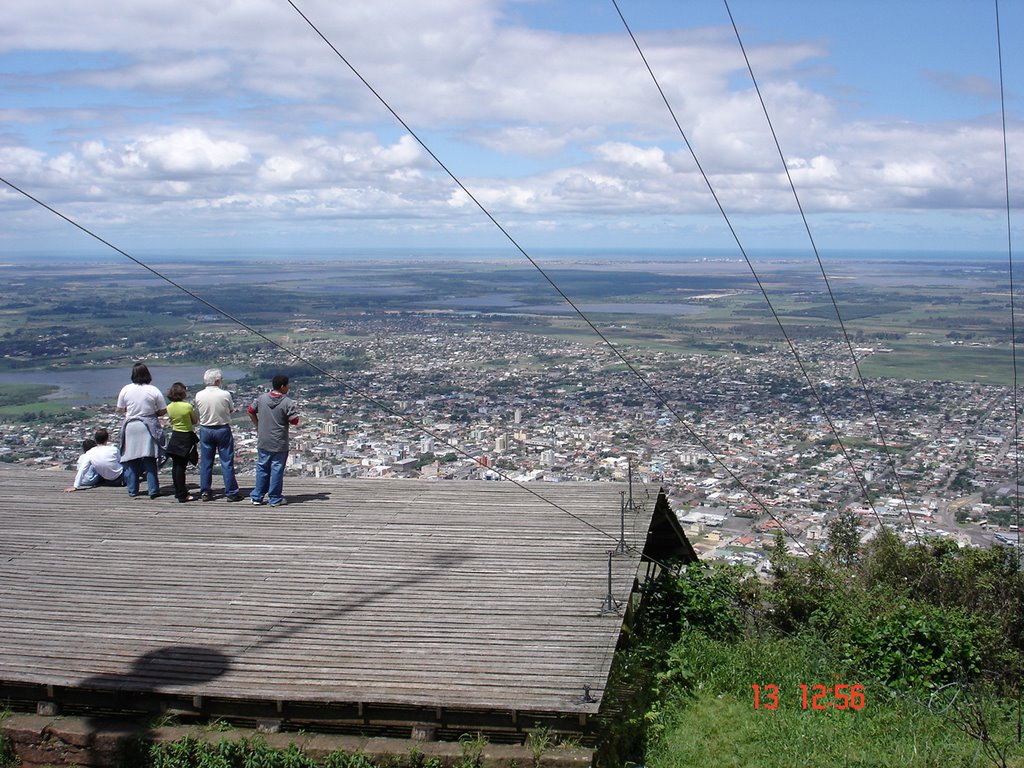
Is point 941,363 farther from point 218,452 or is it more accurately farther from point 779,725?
point 779,725

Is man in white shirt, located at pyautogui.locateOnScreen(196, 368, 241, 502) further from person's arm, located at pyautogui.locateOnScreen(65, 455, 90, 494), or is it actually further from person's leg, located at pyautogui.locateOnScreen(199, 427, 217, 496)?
person's arm, located at pyautogui.locateOnScreen(65, 455, 90, 494)

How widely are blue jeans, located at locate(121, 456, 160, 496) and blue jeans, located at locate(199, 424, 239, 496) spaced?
1.52ft

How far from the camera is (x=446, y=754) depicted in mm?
5312

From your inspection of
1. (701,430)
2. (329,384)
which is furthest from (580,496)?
(329,384)

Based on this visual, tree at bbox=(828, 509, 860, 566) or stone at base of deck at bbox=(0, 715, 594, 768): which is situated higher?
stone at base of deck at bbox=(0, 715, 594, 768)

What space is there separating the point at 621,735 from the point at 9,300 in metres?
49.6

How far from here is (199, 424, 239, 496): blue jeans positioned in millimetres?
9375

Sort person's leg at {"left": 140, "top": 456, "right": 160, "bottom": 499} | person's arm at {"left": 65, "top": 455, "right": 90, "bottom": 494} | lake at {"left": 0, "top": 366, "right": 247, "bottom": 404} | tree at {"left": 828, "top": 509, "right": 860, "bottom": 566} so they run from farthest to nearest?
1. lake at {"left": 0, "top": 366, "right": 247, "bottom": 404}
2. tree at {"left": 828, "top": 509, "right": 860, "bottom": 566}
3. person's arm at {"left": 65, "top": 455, "right": 90, "bottom": 494}
4. person's leg at {"left": 140, "top": 456, "right": 160, "bottom": 499}

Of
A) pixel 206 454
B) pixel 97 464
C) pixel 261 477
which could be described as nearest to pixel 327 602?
pixel 261 477

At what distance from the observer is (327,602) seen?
268 inches

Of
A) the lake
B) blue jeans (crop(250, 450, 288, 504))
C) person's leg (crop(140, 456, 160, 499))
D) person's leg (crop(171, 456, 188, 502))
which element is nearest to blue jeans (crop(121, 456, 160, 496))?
person's leg (crop(140, 456, 160, 499))

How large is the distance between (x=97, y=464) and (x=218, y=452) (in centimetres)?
162
